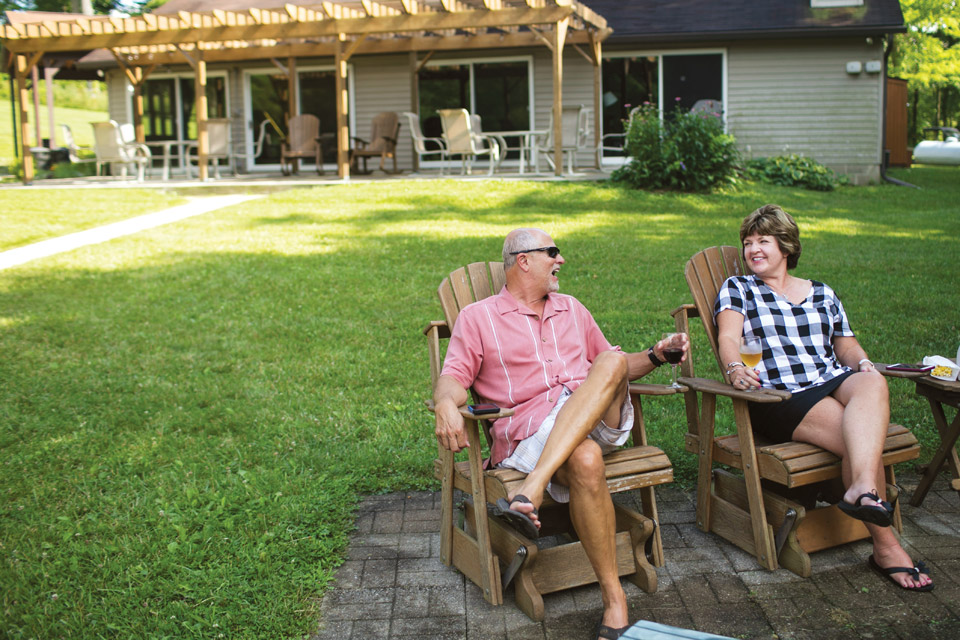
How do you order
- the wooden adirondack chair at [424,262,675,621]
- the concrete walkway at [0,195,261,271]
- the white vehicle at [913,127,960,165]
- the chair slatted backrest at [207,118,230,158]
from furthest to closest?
the white vehicle at [913,127,960,165] < the chair slatted backrest at [207,118,230,158] < the concrete walkway at [0,195,261,271] < the wooden adirondack chair at [424,262,675,621]

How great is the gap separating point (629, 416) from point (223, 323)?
4044 millimetres

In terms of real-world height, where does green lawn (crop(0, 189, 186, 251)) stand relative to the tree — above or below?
below

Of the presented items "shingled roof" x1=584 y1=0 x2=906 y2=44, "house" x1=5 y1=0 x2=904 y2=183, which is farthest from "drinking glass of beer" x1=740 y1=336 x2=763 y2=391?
"shingled roof" x1=584 y1=0 x2=906 y2=44

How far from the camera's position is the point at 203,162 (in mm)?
14656

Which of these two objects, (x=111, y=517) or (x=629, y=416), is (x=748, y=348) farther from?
(x=111, y=517)

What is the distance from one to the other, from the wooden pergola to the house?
3.0 inches

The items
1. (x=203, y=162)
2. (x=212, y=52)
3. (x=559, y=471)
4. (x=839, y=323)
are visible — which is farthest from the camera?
(x=212, y=52)

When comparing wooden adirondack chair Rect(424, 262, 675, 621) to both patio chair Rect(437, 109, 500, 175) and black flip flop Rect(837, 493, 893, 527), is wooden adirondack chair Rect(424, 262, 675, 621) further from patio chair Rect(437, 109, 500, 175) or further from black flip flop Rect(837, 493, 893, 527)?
patio chair Rect(437, 109, 500, 175)

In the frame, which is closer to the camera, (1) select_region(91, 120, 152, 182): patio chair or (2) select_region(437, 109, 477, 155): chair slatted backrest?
(2) select_region(437, 109, 477, 155): chair slatted backrest

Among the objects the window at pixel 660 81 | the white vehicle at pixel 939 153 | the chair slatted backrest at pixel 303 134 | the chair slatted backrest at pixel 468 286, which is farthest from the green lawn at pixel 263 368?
the white vehicle at pixel 939 153

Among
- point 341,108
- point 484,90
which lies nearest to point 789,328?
point 341,108

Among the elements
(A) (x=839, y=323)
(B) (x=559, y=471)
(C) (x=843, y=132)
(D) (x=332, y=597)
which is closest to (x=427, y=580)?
(D) (x=332, y=597)

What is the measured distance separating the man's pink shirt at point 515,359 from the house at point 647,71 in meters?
11.3

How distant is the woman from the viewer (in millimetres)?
2891
